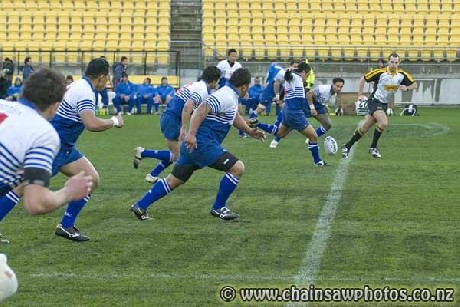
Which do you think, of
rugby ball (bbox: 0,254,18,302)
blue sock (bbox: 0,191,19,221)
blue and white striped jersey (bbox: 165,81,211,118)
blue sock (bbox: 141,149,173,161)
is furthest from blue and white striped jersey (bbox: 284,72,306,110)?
rugby ball (bbox: 0,254,18,302)

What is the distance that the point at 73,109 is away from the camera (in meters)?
10.4

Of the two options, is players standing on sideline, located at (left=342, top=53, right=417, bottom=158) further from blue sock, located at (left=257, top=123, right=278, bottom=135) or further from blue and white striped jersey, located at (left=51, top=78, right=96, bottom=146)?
blue and white striped jersey, located at (left=51, top=78, right=96, bottom=146)

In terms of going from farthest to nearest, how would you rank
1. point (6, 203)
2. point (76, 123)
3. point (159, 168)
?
1. point (159, 168)
2. point (76, 123)
3. point (6, 203)

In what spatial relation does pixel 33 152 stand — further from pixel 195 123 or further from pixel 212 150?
pixel 212 150

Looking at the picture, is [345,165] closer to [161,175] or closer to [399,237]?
[161,175]

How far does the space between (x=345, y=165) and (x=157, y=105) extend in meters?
16.7

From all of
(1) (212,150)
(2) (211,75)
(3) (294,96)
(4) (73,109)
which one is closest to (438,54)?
(3) (294,96)

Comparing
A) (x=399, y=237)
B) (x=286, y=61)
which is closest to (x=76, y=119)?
(x=399, y=237)

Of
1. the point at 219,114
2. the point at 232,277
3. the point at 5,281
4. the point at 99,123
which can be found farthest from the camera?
the point at 219,114

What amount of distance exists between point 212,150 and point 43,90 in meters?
5.55

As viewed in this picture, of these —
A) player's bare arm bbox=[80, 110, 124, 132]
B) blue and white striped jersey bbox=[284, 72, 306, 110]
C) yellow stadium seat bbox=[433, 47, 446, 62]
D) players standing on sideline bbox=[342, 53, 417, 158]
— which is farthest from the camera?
yellow stadium seat bbox=[433, 47, 446, 62]

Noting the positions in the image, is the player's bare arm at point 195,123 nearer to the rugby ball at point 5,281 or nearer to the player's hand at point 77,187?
the player's hand at point 77,187

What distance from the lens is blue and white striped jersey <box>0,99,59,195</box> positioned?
5.59 metres

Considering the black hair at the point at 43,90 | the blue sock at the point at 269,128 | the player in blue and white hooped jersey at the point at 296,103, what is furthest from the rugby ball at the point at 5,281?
the blue sock at the point at 269,128
